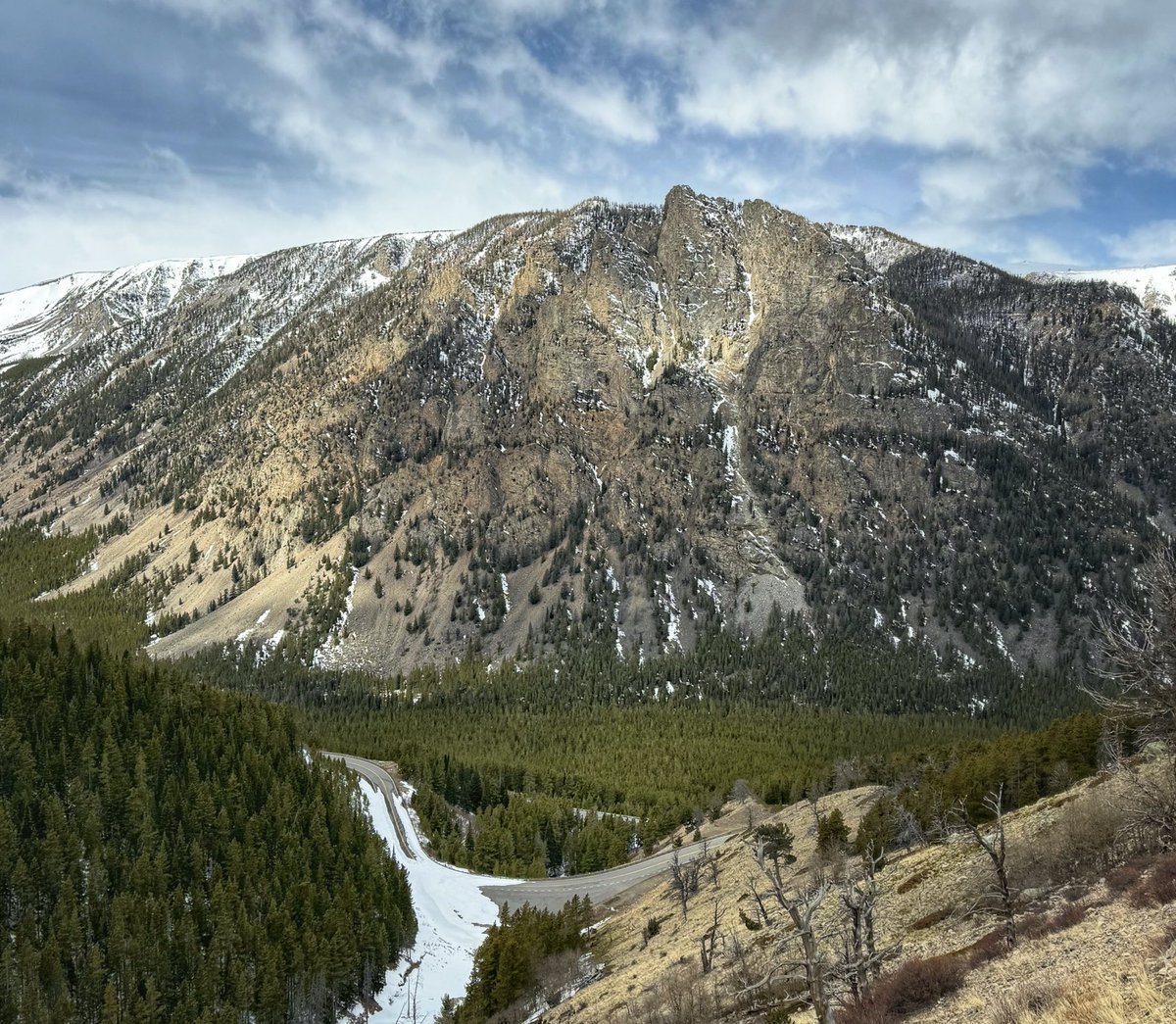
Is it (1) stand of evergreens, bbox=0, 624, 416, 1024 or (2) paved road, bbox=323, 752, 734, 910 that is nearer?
(1) stand of evergreens, bbox=0, 624, 416, 1024

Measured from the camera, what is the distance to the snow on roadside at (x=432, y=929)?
67.4 metres

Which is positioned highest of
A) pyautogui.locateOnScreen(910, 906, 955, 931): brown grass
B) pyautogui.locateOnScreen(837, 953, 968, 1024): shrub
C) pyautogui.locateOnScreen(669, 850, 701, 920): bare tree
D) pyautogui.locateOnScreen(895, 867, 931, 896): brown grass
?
pyautogui.locateOnScreen(837, 953, 968, 1024): shrub

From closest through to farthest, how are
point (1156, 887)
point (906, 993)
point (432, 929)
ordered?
point (906, 993) → point (1156, 887) → point (432, 929)

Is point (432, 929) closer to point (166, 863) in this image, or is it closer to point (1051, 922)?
point (166, 863)

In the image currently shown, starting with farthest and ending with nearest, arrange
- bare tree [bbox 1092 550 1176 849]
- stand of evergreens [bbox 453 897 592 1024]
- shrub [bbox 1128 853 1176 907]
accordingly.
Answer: stand of evergreens [bbox 453 897 592 1024]
bare tree [bbox 1092 550 1176 849]
shrub [bbox 1128 853 1176 907]

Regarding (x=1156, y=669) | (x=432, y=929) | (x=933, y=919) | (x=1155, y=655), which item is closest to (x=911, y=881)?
(x=933, y=919)

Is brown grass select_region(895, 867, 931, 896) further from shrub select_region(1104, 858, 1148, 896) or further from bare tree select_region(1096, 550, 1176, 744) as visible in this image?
bare tree select_region(1096, 550, 1176, 744)

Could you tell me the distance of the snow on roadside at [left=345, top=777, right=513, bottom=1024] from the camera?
6744 cm

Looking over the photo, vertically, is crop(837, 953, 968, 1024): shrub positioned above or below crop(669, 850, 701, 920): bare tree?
above

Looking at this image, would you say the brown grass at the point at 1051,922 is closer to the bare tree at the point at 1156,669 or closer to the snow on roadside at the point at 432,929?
the bare tree at the point at 1156,669

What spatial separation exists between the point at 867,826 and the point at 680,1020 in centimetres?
2872

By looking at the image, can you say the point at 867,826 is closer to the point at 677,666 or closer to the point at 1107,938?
the point at 1107,938

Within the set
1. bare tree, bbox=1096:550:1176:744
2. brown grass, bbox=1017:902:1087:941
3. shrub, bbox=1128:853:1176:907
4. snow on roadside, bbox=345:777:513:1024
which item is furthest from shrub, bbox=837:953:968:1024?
snow on roadside, bbox=345:777:513:1024

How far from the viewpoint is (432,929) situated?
80.1m
